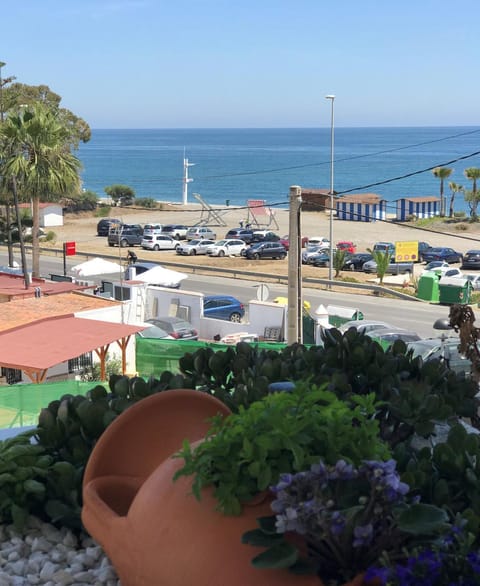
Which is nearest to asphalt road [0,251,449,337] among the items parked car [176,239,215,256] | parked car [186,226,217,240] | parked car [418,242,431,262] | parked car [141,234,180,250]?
parked car [176,239,215,256]

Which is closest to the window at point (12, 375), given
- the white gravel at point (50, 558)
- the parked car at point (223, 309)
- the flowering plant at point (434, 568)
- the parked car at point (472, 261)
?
the parked car at point (223, 309)

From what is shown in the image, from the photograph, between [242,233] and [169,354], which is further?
[242,233]

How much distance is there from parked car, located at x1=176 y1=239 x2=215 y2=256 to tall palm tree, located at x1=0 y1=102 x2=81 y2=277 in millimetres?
23483

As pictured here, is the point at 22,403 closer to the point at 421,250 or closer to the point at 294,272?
the point at 294,272

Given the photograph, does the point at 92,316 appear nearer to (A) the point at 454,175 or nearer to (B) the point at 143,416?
(B) the point at 143,416

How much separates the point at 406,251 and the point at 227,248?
527 inches

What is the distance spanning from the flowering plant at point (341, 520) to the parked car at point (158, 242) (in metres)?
58.6

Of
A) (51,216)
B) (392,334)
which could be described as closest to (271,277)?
(392,334)

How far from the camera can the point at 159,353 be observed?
21.0m

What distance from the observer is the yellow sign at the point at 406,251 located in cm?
5244

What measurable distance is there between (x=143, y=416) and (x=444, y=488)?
179cm

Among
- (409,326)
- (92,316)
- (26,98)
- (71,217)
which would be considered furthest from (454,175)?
(92,316)

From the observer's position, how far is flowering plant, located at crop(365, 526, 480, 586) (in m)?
3.70

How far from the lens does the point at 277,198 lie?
155 meters
